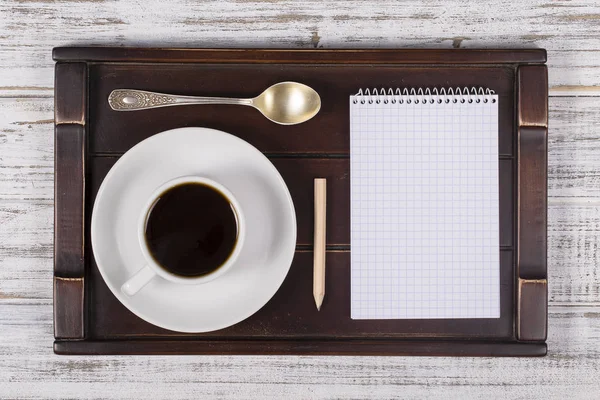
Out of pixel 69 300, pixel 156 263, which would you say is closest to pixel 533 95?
pixel 156 263

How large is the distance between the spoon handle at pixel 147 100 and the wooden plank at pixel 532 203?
333mm

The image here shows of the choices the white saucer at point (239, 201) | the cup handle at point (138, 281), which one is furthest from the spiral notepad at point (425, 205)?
the cup handle at point (138, 281)

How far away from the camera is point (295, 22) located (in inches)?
24.9

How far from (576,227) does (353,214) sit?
30cm

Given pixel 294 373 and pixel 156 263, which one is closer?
pixel 156 263

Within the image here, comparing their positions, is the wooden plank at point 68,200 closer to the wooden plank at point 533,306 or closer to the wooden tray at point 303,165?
the wooden tray at point 303,165

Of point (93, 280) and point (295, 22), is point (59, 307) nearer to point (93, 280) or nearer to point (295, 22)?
point (93, 280)

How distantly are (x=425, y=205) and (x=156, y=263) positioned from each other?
1.05 feet

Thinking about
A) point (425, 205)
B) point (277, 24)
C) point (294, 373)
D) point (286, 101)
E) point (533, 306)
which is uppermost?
point (277, 24)

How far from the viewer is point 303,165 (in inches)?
23.3

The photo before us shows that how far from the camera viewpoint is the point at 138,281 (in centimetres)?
51

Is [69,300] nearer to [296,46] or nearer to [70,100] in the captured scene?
[70,100]

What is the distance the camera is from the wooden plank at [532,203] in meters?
0.58

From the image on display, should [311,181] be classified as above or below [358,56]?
below
